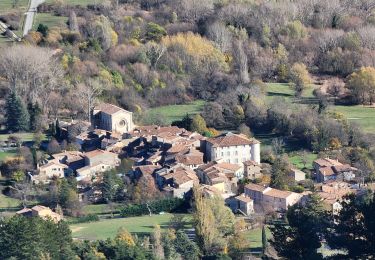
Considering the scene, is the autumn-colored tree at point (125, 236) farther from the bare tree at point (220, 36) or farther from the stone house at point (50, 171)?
the bare tree at point (220, 36)

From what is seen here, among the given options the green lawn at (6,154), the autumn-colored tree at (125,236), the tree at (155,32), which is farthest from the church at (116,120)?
the tree at (155,32)

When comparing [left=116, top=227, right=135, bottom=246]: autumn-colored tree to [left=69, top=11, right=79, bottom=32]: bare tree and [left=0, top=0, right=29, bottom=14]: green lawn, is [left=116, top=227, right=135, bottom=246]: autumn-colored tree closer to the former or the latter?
[left=69, top=11, right=79, bottom=32]: bare tree

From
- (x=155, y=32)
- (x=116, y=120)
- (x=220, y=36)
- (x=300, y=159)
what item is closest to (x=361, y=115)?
(x=300, y=159)

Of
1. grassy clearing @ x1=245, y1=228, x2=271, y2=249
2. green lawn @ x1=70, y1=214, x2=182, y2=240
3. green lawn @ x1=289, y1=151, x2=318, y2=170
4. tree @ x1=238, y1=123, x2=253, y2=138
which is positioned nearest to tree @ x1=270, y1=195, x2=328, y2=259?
grassy clearing @ x1=245, y1=228, x2=271, y2=249

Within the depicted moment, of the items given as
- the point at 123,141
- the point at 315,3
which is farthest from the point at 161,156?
the point at 315,3

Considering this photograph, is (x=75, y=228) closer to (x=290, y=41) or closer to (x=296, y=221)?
(x=296, y=221)

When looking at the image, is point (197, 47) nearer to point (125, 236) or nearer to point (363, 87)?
point (363, 87)
